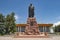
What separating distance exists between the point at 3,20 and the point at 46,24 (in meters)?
16.3

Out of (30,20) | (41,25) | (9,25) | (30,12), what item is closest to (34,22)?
(30,20)

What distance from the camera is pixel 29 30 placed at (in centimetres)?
2945

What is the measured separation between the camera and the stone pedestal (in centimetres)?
2941

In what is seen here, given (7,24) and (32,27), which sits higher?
(7,24)

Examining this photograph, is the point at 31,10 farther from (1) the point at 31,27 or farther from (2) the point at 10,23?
(2) the point at 10,23

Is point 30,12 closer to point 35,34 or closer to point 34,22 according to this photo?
point 34,22

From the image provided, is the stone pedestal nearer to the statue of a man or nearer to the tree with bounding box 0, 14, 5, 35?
the statue of a man

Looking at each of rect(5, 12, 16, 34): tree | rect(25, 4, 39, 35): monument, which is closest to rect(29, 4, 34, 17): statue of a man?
rect(25, 4, 39, 35): monument

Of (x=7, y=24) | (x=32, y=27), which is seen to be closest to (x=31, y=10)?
(x=32, y=27)

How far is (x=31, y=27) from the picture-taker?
97.0 ft

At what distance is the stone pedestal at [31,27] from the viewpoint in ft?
96.5

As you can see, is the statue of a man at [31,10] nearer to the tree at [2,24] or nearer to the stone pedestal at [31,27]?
the stone pedestal at [31,27]

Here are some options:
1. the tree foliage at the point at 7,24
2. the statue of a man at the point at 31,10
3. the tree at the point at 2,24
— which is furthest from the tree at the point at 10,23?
the statue of a man at the point at 31,10

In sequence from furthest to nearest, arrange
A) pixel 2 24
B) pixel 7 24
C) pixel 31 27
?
pixel 2 24 → pixel 7 24 → pixel 31 27
